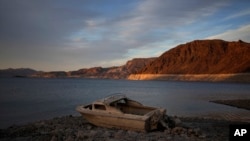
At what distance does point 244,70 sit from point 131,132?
612 ft

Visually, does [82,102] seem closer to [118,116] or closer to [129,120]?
[118,116]

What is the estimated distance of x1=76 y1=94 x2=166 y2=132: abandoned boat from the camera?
531 inches

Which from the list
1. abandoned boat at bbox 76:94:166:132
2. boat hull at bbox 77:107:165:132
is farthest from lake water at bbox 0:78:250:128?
boat hull at bbox 77:107:165:132

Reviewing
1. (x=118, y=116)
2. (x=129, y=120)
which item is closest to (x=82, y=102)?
(x=118, y=116)

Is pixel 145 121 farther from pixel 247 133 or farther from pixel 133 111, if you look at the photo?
pixel 247 133

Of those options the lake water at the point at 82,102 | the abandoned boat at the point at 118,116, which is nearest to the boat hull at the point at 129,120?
the abandoned boat at the point at 118,116

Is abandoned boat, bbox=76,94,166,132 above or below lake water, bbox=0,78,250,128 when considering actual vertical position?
above

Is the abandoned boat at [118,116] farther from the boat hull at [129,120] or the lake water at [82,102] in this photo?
the lake water at [82,102]

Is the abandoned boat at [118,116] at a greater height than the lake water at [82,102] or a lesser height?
greater

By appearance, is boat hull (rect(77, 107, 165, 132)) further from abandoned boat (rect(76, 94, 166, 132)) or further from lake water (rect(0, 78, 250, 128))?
lake water (rect(0, 78, 250, 128))

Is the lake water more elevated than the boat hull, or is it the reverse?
the boat hull

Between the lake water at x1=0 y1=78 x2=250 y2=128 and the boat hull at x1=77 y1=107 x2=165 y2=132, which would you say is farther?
the lake water at x1=0 y1=78 x2=250 y2=128

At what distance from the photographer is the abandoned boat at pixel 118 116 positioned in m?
13.5

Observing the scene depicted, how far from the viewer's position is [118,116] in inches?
554
